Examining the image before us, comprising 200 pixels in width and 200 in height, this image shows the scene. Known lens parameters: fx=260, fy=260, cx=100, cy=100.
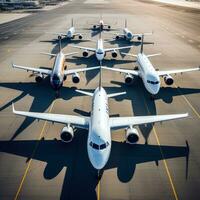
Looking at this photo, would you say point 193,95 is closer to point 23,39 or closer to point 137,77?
point 137,77

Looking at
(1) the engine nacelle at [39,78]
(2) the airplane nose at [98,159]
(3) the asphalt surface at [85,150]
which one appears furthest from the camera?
(1) the engine nacelle at [39,78]

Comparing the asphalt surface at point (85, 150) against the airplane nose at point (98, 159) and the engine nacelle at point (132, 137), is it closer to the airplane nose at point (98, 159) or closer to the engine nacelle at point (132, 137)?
the engine nacelle at point (132, 137)

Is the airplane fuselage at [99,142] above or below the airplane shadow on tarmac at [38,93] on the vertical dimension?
above

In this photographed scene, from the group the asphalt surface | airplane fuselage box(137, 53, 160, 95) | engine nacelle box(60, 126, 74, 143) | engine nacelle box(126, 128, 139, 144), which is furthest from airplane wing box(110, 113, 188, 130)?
airplane fuselage box(137, 53, 160, 95)

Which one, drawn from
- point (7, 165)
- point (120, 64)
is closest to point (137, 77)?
point (120, 64)

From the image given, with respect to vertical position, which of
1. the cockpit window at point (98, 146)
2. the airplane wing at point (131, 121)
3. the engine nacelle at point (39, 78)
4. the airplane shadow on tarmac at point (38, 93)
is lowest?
the airplane shadow on tarmac at point (38, 93)

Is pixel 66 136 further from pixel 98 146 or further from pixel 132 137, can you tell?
pixel 132 137

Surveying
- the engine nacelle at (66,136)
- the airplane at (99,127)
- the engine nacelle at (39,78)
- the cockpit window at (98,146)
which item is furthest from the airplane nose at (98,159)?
the engine nacelle at (39,78)

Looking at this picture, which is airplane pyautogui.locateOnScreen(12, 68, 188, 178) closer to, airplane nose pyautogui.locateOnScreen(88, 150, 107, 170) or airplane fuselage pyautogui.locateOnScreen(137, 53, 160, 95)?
airplane nose pyautogui.locateOnScreen(88, 150, 107, 170)

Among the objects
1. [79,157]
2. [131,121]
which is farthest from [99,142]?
[131,121]
